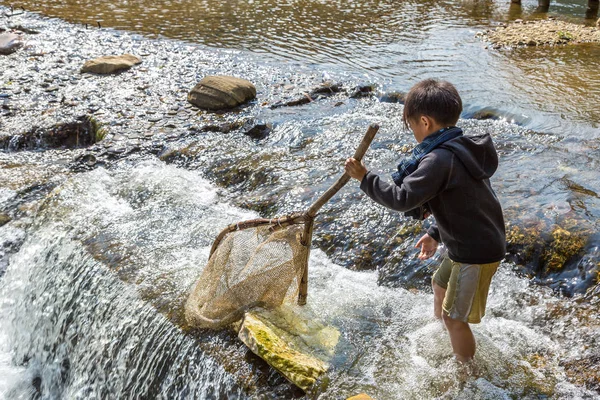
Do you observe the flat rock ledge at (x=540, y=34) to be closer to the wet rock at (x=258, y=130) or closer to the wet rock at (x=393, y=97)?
the wet rock at (x=393, y=97)

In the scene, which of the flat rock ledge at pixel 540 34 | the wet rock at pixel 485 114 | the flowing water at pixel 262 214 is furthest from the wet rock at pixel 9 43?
the flat rock ledge at pixel 540 34

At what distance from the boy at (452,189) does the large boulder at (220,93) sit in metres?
5.44

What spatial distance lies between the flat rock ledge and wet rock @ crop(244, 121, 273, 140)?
6127mm

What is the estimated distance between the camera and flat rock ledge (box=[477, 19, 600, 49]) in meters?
11.6

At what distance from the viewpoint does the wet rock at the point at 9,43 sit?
35.6 feet

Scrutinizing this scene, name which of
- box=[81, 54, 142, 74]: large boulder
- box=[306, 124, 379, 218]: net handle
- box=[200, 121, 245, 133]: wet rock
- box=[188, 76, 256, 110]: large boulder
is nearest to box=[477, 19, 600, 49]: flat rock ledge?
box=[188, 76, 256, 110]: large boulder

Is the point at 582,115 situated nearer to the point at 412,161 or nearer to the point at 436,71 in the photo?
the point at 436,71

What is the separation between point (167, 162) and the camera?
7.00 m

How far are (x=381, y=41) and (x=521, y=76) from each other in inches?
140

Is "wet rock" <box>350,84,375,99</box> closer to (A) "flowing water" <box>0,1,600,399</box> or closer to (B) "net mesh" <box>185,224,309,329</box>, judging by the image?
(A) "flowing water" <box>0,1,600,399</box>

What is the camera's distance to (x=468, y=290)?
319 cm

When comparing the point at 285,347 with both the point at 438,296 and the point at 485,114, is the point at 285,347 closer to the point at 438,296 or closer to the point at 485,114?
the point at 438,296

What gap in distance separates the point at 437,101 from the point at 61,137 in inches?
246

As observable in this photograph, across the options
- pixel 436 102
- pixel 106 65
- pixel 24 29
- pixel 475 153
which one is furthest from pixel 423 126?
pixel 24 29
